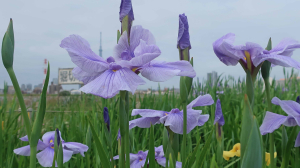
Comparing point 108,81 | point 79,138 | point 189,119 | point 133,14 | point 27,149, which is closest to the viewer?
point 108,81

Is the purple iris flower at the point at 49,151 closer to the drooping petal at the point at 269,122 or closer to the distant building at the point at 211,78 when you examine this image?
the drooping petal at the point at 269,122

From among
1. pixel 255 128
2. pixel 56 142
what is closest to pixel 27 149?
pixel 56 142

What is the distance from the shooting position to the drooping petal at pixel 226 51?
0.76 meters

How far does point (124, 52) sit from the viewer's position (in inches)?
30.1

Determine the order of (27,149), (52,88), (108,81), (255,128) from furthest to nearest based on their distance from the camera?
(52,88)
(27,149)
(108,81)
(255,128)

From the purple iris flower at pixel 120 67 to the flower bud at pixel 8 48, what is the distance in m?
0.14

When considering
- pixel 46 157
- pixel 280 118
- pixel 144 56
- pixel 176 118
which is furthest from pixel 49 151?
pixel 280 118

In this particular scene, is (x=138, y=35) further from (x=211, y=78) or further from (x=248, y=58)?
(x=211, y=78)

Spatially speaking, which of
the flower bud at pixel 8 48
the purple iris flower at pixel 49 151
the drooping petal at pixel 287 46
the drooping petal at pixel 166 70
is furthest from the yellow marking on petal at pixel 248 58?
the purple iris flower at pixel 49 151

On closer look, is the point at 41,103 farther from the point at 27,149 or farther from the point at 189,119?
the point at 27,149

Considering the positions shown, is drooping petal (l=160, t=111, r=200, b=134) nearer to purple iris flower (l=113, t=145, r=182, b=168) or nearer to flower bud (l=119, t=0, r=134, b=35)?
purple iris flower (l=113, t=145, r=182, b=168)

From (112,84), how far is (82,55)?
0.52 ft

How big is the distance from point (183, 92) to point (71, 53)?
0.40 metres

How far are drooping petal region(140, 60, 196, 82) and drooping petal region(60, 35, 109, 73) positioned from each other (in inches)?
5.2
